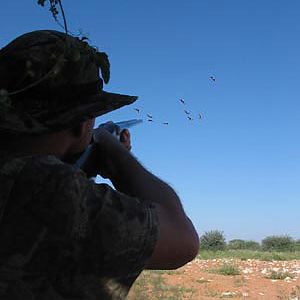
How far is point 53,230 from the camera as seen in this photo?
4.35 ft

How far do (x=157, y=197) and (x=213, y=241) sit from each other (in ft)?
99.4

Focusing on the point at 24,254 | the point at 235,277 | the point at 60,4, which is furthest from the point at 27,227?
the point at 235,277

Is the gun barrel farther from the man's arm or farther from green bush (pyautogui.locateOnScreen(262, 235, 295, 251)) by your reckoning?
green bush (pyautogui.locateOnScreen(262, 235, 295, 251))

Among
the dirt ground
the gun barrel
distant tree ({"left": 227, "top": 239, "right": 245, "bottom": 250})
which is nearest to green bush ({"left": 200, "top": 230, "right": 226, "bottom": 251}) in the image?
distant tree ({"left": 227, "top": 239, "right": 245, "bottom": 250})

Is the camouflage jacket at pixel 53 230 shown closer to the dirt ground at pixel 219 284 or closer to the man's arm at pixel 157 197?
the man's arm at pixel 157 197

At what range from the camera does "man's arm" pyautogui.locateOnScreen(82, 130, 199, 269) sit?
56.3 inches

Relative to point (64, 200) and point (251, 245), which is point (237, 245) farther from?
point (64, 200)

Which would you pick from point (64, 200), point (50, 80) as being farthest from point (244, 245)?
point (64, 200)

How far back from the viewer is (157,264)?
57.3 inches

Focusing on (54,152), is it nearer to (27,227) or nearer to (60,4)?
(27,227)

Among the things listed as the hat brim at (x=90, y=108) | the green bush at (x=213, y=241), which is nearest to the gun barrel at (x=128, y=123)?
the hat brim at (x=90, y=108)

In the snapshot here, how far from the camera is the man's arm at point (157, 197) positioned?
1.43m

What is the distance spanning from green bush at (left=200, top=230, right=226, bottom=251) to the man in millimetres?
29406

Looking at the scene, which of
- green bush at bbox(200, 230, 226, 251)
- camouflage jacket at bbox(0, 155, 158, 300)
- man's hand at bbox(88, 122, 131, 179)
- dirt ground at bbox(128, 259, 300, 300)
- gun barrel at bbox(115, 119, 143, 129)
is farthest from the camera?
green bush at bbox(200, 230, 226, 251)
